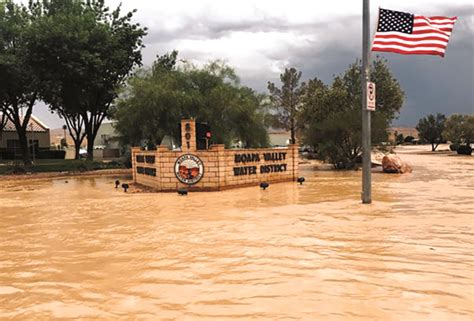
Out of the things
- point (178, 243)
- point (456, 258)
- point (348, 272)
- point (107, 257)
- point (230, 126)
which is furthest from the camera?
point (230, 126)

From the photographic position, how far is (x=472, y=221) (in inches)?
387

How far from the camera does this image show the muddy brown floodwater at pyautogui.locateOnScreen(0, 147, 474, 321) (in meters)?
4.94

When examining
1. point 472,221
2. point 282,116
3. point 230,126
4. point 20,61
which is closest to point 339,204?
point 472,221

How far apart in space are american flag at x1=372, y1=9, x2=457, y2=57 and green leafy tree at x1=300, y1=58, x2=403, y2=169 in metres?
18.4

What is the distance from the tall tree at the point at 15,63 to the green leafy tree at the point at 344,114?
20.6 m

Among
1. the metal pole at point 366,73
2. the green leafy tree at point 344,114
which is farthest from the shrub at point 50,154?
the metal pole at point 366,73

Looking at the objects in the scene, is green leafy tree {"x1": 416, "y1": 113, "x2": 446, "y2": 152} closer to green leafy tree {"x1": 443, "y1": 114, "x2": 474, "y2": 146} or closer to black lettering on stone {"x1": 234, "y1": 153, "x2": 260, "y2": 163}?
green leafy tree {"x1": 443, "y1": 114, "x2": 474, "y2": 146}

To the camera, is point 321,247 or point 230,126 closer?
point 321,247

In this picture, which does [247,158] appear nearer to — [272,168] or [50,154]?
[272,168]

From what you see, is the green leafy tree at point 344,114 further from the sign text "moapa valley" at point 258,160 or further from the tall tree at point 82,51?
the tall tree at point 82,51

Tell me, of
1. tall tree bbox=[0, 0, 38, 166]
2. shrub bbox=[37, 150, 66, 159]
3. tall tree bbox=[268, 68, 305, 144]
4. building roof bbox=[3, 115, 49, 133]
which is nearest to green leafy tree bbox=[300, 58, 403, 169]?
tall tree bbox=[268, 68, 305, 144]

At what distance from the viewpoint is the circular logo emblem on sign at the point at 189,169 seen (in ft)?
59.2

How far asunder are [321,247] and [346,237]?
1.00 metres

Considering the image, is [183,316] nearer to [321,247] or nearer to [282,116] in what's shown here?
[321,247]
